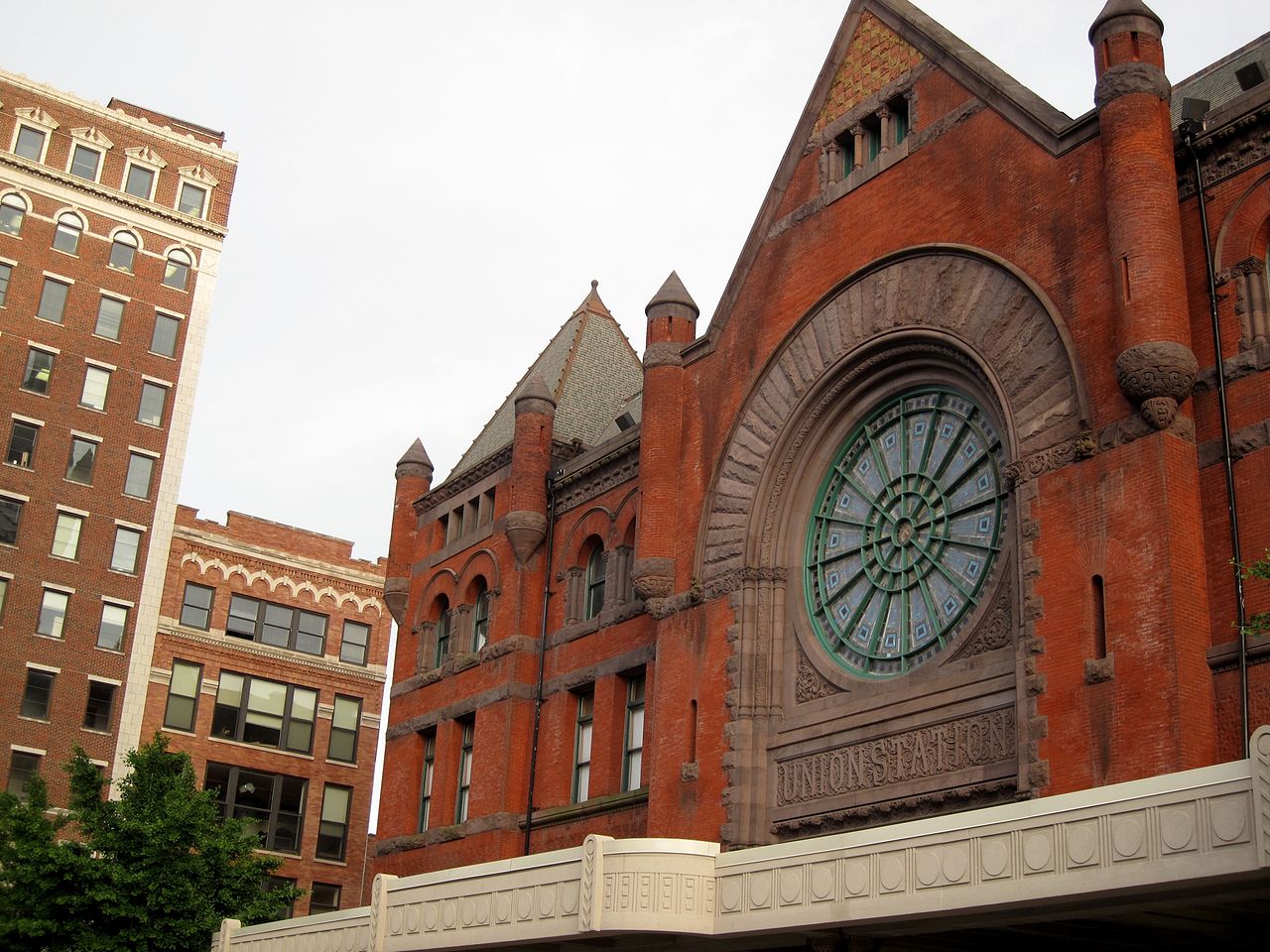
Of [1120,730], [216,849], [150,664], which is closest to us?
[1120,730]

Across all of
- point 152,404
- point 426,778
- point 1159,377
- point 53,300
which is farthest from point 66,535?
point 1159,377

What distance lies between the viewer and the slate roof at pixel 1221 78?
26.3 metres

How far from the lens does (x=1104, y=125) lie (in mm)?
22344

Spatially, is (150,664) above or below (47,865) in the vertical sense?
above

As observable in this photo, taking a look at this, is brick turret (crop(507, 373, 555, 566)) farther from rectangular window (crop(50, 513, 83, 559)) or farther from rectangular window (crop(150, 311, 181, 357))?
rectangular window (crop(150, 311, 181, 357))

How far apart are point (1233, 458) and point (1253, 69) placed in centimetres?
715

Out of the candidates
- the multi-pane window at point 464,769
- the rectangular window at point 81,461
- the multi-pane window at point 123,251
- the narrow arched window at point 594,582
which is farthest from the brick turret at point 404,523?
the multi-pane window at point 123,251

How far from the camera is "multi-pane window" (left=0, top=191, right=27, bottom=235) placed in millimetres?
60594

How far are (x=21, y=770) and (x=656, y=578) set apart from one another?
34423 mm

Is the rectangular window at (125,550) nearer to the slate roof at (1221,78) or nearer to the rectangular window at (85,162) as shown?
the rectangular window at (85,162)

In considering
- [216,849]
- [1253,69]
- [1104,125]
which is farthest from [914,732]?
[216,849]

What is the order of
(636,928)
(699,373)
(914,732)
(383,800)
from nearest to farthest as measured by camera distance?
1. (636,928)
2. (914,732)
3. (699,373)
4. (383,800)

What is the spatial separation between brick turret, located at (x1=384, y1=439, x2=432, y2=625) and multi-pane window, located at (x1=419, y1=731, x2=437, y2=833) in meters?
3.69

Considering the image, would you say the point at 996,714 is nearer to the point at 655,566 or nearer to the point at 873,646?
the point at 873,646
